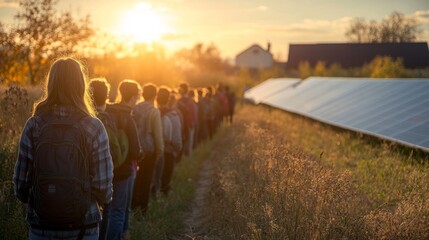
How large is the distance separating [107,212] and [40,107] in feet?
5.88

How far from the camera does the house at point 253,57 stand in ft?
313

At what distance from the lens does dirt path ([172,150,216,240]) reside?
6777mm

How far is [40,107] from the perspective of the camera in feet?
10.4

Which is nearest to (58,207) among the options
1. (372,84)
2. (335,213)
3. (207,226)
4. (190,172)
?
(335,213)

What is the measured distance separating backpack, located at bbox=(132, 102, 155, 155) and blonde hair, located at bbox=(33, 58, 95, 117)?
3801mm

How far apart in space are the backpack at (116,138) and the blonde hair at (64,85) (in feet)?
5.18

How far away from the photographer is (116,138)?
482 centimetres

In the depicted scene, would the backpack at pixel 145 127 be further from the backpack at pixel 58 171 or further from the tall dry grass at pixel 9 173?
the backpack at pixel 58 171

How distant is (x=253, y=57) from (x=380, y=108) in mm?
84377

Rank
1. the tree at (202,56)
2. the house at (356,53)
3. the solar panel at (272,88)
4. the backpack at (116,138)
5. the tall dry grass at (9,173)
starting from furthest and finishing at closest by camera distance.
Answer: the tree at (202,56), the house at (356,53), the solar panel at (272,88), the tall dry grass at (9,173), the backpack at (116,138)

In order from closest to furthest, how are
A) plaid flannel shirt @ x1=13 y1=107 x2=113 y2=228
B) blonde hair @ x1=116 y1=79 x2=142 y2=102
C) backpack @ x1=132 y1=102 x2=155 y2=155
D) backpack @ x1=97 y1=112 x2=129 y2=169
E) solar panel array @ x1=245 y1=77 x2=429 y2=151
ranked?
plaid flannel shirt @ x1=13 y1=107 x2=113 y2=228
backpack @ x1=97 y1=112 x2=129 y2=169
blonde hair @ x1=116 y1=79 x2=142 y2=102
backpack @ x1=132 y1=102 x2=155 y2=155
solar panel array @ x1=245 y1=77 x2=429 y2=151

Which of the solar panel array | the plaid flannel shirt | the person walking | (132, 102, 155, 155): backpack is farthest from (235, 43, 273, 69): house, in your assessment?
the plaid flannel shirt

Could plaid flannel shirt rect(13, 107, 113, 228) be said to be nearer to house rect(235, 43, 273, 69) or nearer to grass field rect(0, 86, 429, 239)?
grass field rect(0, 86, 429, 239)

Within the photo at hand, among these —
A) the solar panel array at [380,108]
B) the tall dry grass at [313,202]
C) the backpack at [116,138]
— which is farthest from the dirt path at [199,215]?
the solar panel array at [380,108]
